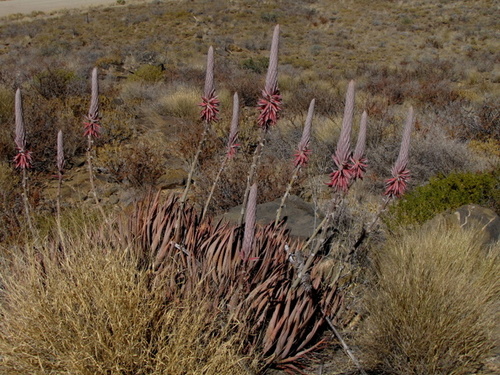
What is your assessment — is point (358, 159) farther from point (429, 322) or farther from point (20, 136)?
point (20, 136)

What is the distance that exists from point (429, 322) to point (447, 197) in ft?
9.60

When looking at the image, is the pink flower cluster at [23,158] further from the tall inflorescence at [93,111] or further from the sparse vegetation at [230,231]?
the tall inflorescence at [93,111]

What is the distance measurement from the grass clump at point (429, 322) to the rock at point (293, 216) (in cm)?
112

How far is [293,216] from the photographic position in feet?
14.7

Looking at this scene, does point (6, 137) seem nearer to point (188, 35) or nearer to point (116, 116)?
point (116, 116)

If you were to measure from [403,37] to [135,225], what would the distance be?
94.7 ft

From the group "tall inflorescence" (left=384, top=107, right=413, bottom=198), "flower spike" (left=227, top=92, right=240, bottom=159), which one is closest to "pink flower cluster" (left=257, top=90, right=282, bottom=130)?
"flower spike" (left=227, top=92, right=240, bottom=159)

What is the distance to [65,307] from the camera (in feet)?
6.91

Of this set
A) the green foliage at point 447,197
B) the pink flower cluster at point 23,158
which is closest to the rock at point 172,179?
the green foliage at point 447,197

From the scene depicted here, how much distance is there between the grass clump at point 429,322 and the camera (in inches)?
100

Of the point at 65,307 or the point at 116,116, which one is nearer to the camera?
the point at 65,307

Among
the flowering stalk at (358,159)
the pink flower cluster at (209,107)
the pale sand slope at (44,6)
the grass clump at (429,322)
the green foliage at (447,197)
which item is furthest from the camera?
the pale sand slope at (44,6)

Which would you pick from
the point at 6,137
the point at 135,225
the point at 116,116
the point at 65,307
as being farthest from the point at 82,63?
the point at 65,307

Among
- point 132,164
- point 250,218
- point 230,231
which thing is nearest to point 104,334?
point 250,218
